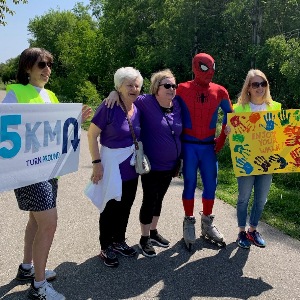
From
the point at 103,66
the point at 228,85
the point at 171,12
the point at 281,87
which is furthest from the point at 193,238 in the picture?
the point at 103,66

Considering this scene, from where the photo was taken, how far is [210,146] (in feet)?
11.3

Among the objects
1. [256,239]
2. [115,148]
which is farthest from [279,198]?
[115,148]

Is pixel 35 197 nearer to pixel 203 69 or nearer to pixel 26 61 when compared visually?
pixel 26 61

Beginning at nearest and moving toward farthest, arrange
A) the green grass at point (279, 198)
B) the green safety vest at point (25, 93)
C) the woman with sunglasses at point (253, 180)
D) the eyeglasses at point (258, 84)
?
the green safety vest at point (25, 93) < the eyeglasses at point (258, 84) < the woman with sunglasses at point (253, 180) < the green grass at point (279, 198)

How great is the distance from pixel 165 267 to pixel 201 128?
57.8 inches

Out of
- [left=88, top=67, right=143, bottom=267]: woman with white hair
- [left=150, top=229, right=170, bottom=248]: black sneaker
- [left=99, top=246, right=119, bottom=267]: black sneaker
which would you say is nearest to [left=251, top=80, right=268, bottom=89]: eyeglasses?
[left=88, top=67, right=143, bottom=267]: woman with white hair

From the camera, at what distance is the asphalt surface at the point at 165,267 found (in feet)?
8.82

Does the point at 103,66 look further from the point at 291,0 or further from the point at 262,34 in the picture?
the point at 291,0

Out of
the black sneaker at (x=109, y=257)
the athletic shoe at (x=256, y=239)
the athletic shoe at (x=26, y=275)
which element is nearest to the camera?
the athletic shoe at (x=26, y=275)

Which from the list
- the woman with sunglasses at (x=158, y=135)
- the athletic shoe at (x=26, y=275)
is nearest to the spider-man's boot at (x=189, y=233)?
the woman with sunglasses at (x=158, y=135)

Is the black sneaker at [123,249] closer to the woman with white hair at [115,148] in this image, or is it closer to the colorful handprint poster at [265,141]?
the woman with white hair at [115,148]

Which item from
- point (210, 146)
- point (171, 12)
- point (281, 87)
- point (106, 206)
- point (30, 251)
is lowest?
point (30, 251)

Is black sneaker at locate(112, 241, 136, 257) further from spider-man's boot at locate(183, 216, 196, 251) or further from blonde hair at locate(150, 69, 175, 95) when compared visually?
blonde hair at locate(150, 69, 175, 95)

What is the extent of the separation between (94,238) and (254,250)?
180 cm
